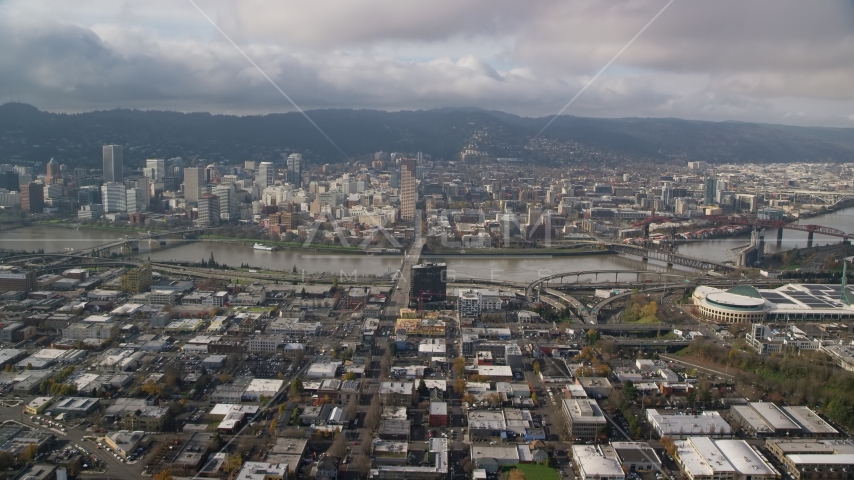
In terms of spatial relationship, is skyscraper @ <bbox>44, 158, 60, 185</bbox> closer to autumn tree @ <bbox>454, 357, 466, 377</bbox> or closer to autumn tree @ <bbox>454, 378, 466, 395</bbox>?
autumn tree @ <bbox>454, 357, 466, 377</bbox>

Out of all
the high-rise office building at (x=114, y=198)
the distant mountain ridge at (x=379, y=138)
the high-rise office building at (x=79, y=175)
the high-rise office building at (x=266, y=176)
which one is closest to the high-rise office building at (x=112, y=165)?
the high-rise office building at (x=79, y=175)

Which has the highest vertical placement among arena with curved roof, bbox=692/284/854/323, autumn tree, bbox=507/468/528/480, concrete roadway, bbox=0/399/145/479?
arena with curved roof, bbox=692/284/854/323

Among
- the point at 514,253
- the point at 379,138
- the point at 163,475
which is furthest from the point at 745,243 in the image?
the point at 379,138

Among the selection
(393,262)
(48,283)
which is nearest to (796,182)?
(393,262)

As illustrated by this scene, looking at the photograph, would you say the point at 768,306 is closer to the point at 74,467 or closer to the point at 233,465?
the point at 233,465

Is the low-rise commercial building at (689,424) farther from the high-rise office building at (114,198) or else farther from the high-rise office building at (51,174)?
the high-rise office building at (51,174)

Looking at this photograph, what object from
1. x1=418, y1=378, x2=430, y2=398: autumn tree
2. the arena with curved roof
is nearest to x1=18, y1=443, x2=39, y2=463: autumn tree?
x1=418, y1=378, x2=430, y2=398: autumn tree
